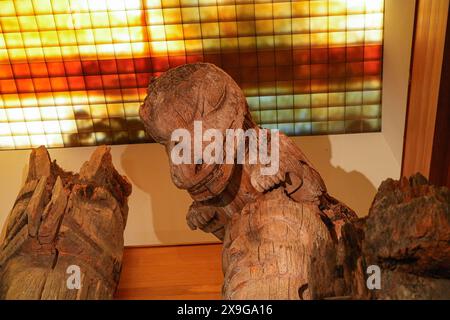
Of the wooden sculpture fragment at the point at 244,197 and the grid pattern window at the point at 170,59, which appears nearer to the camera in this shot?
the wooden sculpture fragment at the point at 244,197

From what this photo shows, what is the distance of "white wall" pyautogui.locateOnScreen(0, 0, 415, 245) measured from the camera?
2.66 m

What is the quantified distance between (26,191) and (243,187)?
28.0 inches

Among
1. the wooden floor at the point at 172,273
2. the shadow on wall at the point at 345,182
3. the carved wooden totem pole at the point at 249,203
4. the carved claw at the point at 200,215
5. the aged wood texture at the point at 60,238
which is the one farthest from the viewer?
the shadow on wall at the point at 345,182

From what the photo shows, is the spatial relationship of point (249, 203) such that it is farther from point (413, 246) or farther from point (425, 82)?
point (425, 82)

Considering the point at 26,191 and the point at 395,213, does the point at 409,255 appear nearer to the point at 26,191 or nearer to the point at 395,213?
the point at 395,213

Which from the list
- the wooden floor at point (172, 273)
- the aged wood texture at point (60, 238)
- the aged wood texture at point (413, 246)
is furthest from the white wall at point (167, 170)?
the aged wood texture at point (413, 246)

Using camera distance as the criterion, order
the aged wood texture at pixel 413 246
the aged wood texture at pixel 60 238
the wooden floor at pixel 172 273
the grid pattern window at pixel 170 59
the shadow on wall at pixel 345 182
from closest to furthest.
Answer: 1. the aged wood texture at pixel 413 246
2. the aged wood texture at pixel 60 238
3. the wooden floor at pixel 172 273
4. the grid pattern window at pixel 170 59
5. the shadow on wall at pixel 345 182

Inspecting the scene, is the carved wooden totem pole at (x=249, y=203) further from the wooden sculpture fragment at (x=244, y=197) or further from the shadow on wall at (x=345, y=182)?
the shadow on wall at (x=345, y=182)

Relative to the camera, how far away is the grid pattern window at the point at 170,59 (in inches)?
99.9

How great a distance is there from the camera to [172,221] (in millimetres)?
2709

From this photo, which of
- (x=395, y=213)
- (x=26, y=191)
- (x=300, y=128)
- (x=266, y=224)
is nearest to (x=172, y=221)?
(x=300, y=128)

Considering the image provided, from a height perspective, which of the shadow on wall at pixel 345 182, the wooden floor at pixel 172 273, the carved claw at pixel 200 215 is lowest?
the wooden floor at pixel 172 273

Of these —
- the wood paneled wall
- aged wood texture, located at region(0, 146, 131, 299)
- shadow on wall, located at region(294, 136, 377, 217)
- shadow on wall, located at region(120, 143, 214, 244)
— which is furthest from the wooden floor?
the wood paneled wall

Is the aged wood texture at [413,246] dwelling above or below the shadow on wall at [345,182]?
below
